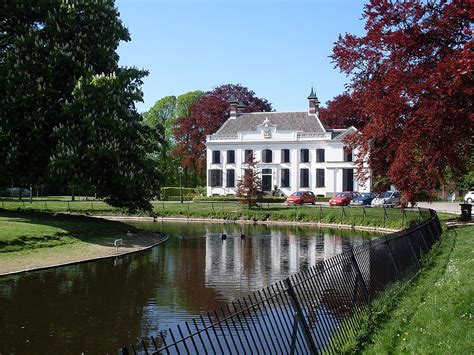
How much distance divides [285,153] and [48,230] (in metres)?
46.0

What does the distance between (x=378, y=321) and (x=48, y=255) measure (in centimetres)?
1309

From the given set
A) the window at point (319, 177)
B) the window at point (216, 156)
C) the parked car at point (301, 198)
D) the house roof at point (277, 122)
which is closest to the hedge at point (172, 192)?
the window at point (216, 156)

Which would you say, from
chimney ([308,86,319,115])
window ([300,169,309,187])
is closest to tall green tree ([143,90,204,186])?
chimney ([308,86,319,115])

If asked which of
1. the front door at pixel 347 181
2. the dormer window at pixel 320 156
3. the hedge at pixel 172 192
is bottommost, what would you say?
the hedge at pixel 172 192

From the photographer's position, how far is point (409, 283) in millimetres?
12523

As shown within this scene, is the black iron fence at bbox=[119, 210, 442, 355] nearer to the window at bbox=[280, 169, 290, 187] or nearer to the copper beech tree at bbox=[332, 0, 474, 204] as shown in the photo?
the copper beech tree at bbox=[332, 0, 474, 204]

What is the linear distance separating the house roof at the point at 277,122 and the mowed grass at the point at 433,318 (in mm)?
52913

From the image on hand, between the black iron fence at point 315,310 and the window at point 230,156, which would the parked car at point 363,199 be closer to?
the window at point 230,156

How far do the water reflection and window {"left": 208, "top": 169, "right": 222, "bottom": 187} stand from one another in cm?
4190

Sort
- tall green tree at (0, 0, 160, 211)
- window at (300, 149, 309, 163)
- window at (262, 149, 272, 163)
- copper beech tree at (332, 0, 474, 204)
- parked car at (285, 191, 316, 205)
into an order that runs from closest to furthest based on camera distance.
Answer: copper beech tree at (332, 0, 474, 204) < tall green tree at (0, 0, 160, 211) < parked car at (285, 191, 316, 205) < window at (300, 149, 309, 163) < window at (262, 149, 272, 163)

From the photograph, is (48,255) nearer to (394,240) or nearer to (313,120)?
(394,240)

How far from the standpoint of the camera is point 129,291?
14.2 m

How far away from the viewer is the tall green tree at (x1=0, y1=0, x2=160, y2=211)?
24.0 m

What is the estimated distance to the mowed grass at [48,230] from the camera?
63.3ft
